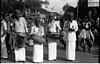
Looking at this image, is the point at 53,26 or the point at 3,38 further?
the point at 3,38

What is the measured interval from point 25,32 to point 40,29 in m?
0.52

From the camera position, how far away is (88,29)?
33.4 ft

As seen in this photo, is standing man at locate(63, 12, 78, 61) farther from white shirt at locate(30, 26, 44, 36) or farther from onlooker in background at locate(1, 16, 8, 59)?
onlooker in background at locate(1, 16, 8, 59)

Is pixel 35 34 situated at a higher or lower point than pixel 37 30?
lower

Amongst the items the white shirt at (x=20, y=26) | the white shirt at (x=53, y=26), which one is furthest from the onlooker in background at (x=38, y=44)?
the white shirt at (x=53, y=26)

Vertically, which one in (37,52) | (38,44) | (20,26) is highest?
(20,26)

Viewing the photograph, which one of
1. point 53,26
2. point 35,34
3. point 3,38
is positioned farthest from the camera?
point 3,38

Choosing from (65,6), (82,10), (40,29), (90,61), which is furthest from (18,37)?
(65,6)

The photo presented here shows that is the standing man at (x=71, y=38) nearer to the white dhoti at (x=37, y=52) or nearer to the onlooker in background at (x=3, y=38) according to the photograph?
the white dhoti at (x=37, y=52)

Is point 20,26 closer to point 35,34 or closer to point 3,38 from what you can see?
point 35,34

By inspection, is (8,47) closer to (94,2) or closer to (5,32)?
(5,32)

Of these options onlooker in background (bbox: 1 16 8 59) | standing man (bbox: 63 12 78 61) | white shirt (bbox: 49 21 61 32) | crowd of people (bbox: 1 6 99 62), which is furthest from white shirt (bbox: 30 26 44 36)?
onlooker in background (bbox: 1 16 8 59)

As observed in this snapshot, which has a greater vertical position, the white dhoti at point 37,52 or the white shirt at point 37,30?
the white shirt at point 37,30

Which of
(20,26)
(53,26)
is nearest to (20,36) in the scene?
(20,26)
